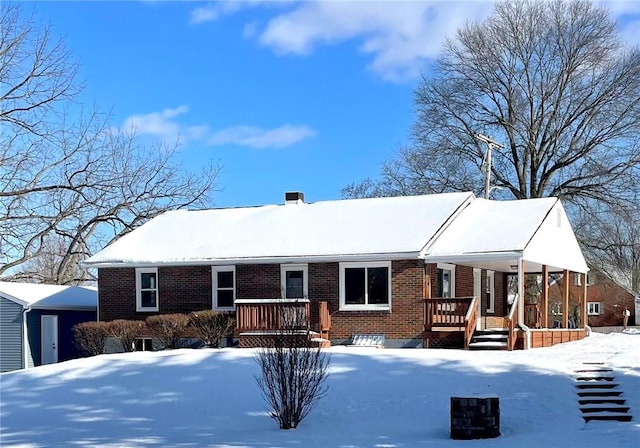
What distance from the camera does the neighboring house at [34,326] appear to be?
1148 inches

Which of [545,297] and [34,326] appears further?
[34,326]

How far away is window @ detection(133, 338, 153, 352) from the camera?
26.6 m

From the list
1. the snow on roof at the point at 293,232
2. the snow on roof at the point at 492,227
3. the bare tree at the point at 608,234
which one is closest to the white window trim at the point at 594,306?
the bare tree at the point at 608,234

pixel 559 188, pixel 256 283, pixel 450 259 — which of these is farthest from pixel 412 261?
pixel 559 188

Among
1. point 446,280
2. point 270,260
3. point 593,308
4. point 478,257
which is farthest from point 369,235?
point 593,308

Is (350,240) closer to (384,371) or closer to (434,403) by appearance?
(384,371)

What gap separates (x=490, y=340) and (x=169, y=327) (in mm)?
9616

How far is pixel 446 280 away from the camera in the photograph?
26.4 metres

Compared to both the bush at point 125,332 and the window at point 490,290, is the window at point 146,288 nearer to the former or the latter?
the bush at point 125,332

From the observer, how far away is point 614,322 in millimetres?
64375

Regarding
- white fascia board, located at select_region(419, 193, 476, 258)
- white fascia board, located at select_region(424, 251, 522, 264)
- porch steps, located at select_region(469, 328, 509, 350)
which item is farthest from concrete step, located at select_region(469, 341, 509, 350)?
white fascia board, located at select_region(419, 193, 476, 258)

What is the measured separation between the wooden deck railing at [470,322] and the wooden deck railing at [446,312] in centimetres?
14

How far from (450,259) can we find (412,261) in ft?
3.76

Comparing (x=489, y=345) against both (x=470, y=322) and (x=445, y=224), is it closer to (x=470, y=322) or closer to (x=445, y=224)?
(x=470, y=322)
